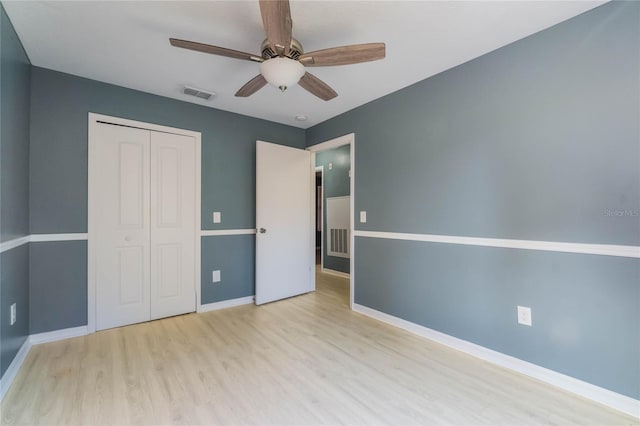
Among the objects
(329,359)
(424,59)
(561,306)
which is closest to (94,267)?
(329,359)

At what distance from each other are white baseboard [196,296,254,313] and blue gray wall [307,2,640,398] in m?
1.79

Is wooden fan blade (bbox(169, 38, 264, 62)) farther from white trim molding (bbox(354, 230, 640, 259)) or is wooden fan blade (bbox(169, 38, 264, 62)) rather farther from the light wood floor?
the light wood floor

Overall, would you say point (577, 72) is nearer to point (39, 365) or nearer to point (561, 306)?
point (561, 306)

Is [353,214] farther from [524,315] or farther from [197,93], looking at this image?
[197,93]

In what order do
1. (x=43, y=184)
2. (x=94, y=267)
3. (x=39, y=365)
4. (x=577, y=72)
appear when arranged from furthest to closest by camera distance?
(x=94, y=267) < (x=43, y=184) < (x=39, y=365) < (x=577, y=72)

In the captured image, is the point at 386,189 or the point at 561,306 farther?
the point at 386,189

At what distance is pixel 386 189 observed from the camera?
305 cm

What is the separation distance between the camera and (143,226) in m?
2.97

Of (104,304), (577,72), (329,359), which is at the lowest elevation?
(329,359)

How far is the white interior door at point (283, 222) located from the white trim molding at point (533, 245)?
4.76 ft

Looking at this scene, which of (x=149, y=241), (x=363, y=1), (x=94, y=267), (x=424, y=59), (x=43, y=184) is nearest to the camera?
(x=363, y=1)

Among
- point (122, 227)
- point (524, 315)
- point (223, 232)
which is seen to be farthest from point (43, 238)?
point (524, 315)

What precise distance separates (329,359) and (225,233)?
77.6 inches

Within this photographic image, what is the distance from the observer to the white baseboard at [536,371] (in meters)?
1.66
